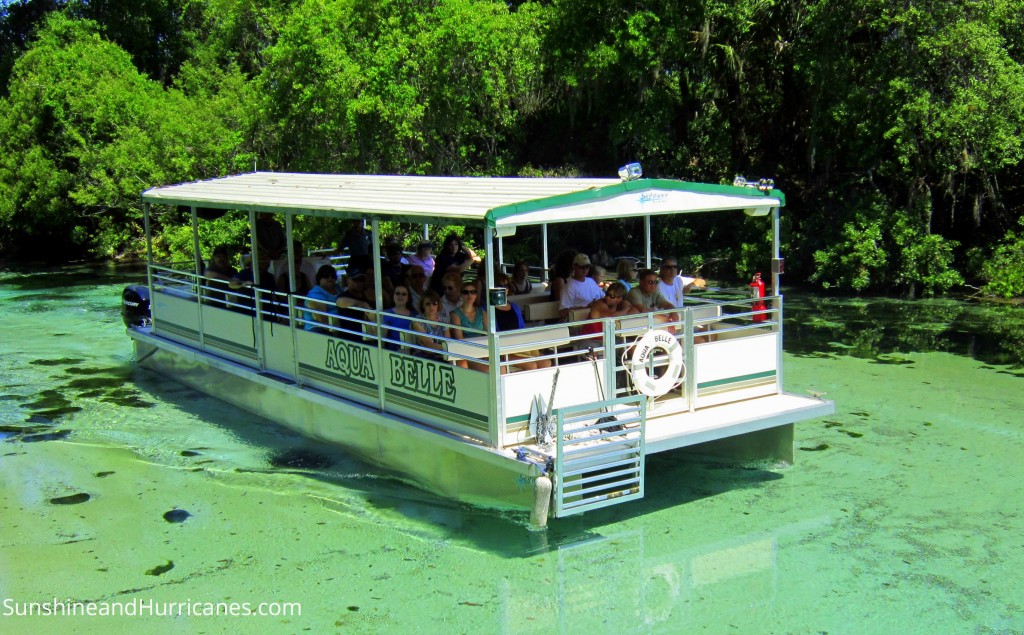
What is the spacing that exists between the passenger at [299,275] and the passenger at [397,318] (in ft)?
5.26

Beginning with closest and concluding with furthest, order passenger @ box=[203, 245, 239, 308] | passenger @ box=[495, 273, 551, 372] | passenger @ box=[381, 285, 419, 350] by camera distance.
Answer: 1. passenger @ box=[495, 273, 551, 372]
2. passenger @ box=[381, 285, 419, 350]
3. passenger @ box=[203, 245, 239, 308]

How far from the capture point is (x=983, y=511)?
8352 mm

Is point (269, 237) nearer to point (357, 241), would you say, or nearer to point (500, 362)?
point (357, 241)

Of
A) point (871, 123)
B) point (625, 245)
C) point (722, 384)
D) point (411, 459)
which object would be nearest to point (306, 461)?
point (411, 459)

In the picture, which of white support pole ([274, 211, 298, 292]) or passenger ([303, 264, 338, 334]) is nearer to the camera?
passenger ([303, 264, 338, 334])

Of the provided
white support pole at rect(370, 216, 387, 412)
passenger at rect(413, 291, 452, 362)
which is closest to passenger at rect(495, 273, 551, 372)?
passenger at rect(413, 291, 452, 362)

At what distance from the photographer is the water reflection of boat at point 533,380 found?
7.73m

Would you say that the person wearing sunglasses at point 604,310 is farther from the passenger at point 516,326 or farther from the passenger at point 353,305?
the passenger at point 353,305

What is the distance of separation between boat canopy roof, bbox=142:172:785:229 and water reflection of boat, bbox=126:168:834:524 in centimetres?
2

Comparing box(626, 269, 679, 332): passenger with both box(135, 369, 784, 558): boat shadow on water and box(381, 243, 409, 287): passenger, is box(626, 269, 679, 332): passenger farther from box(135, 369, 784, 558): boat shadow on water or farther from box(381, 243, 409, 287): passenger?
box(381, 243, 409, 287): passenger

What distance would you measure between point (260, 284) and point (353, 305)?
2383mm

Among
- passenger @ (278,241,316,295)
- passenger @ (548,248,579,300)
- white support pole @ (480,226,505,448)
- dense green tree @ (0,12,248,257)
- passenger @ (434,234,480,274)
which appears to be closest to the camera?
white support pole @ (480,226,505,448)

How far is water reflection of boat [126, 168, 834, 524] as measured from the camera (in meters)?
7.73

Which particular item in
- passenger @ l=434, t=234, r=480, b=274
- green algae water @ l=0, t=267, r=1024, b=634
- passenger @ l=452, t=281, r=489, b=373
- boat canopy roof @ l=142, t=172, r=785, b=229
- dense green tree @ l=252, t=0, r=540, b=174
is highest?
dense green tree @ l=252, t=0, r=540, b=174
